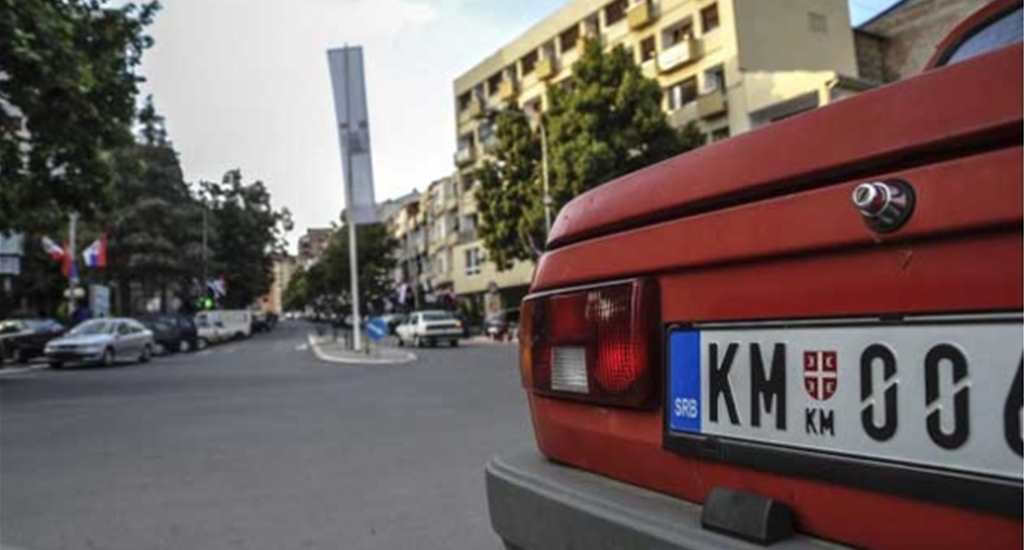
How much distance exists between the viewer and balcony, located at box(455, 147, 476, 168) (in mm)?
61706

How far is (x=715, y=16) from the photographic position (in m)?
38.8

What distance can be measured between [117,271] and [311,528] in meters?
52.3

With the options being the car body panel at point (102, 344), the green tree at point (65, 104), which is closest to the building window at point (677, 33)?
the green tree at point (65, 104)

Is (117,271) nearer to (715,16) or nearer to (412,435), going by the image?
(715,16)

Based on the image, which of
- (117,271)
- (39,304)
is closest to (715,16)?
(117,271)

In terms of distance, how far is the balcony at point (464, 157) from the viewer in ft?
202

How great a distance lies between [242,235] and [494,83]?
95.0 feet

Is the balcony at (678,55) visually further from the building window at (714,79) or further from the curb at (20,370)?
the curb at (20,370)

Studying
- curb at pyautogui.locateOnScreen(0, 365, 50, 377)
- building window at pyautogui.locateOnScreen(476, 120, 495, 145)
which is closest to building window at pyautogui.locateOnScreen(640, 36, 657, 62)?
building window at pyautogui.locateOnScreen(476, 120, 495, 145)

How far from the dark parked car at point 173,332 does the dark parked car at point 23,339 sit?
5.52 metres

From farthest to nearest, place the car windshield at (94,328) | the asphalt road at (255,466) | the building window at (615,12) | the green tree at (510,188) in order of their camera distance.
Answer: the building window at (615,12)
the green tree at (510,188)
the car windshield at (94,328)
the asphalt road at (255,466)

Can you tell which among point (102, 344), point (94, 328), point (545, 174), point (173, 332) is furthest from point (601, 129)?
point (173, 332)

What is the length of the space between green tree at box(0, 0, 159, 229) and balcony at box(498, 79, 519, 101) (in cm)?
3487

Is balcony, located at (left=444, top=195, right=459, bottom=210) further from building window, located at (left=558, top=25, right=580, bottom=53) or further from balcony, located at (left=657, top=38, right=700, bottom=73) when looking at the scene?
balcony, located at (left=657, top=38, right=700, bottom=73)
